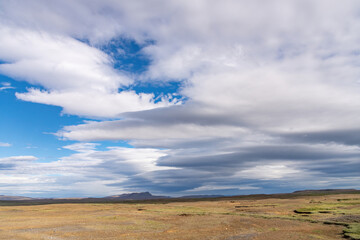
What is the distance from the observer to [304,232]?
95.5 feet

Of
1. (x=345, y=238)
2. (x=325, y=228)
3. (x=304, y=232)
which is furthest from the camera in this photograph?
(x=325, y=228)

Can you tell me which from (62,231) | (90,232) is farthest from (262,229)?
(62,231)

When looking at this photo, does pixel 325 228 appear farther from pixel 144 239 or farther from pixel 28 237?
pixel 28 237

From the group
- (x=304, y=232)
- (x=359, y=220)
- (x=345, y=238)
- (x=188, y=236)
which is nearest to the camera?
(x=345, y=238)

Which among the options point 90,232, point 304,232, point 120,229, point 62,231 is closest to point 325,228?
point 304,232

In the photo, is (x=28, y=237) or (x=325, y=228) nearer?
(x=28, y=237)

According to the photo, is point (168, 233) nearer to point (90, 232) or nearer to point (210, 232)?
point (210, 232)

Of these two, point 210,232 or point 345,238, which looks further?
point 210,232

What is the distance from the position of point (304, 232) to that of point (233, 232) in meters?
6.82

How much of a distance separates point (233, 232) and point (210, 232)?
226cm

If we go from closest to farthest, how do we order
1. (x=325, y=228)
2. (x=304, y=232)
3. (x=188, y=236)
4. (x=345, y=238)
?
(x=345, y=238)
(x=188, y=236)
(x=304, y=232)
(x=325, y=228)

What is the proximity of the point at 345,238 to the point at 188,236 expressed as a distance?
43.2 feet

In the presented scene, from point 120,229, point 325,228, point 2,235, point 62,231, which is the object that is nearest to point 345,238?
point 325,228

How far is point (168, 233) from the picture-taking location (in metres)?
29.3
